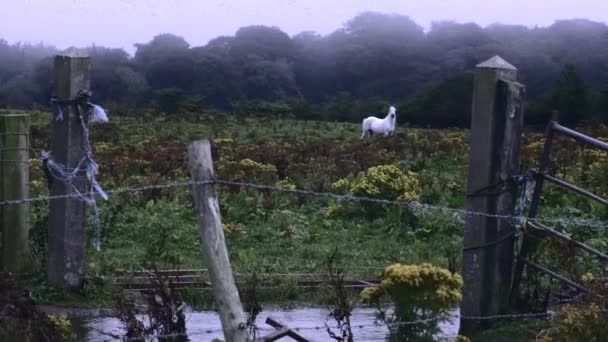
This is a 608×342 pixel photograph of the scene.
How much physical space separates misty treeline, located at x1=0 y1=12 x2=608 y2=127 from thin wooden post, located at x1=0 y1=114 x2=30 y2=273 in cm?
2595

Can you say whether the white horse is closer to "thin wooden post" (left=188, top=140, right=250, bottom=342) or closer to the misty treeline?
the misty treeline

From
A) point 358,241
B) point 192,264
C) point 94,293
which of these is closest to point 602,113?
point 358,241

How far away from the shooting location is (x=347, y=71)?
2453 inches

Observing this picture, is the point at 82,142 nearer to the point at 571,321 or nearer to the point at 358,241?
the point at 571,321

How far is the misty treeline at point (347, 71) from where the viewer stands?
139 ft

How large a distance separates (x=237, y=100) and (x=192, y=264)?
3961cm

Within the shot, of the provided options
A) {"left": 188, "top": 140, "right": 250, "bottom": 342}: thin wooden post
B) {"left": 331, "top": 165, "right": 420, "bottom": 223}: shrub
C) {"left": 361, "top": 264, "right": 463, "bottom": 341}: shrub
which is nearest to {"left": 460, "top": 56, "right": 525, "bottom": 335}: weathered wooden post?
{"left": 361, "top": 264, "right": 463, "bottom": 341}: shrub

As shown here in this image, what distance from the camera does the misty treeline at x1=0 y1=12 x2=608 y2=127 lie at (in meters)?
42.3

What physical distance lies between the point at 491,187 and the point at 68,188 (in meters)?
3.09

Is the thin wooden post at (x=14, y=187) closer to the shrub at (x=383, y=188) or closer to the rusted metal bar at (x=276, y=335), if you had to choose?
the rusted metal bar at (x=276, y=335)

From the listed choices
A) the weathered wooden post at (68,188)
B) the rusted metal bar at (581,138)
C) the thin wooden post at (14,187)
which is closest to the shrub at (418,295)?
the rusted metal bar at (581,138)

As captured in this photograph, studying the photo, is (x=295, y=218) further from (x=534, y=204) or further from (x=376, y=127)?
(x=376, y=127)

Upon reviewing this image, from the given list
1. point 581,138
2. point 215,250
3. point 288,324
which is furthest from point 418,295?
point 288,324

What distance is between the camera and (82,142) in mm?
9453
